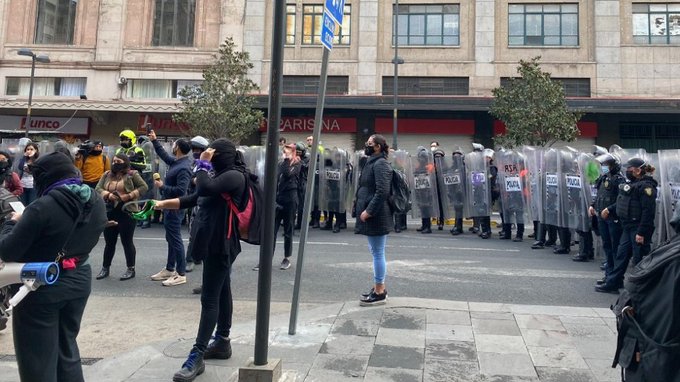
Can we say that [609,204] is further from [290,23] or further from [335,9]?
[290,23]

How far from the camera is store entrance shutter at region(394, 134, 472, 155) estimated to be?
25.0 m

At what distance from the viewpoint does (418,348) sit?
14.3ft

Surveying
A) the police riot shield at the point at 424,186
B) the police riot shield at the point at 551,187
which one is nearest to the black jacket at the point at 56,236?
the police riot shield at the point at 551,187

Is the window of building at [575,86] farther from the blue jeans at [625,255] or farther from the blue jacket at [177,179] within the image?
the blue jacket at [177,179]

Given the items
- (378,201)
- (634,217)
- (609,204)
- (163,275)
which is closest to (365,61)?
(609,204)

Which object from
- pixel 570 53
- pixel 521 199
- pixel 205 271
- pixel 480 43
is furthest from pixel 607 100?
pixel 205 271

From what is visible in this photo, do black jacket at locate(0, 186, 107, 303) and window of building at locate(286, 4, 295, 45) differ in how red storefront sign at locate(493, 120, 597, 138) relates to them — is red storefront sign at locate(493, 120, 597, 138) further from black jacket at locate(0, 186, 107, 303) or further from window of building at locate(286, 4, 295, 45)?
black jacket at locate(0, 186, 107, 303)

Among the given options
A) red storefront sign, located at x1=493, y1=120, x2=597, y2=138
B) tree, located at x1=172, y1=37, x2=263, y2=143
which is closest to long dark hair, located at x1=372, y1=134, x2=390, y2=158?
tree, located at x1=172, y1=37, x2=263, y2=143

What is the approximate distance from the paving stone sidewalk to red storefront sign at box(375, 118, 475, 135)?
1989 cm

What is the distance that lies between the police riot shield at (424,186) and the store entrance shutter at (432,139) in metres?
12.4

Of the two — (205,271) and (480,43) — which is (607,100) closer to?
(480,43)

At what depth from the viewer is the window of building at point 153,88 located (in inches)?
1039

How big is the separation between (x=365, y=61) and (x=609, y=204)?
19493 mm

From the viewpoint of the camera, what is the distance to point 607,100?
2256cm
